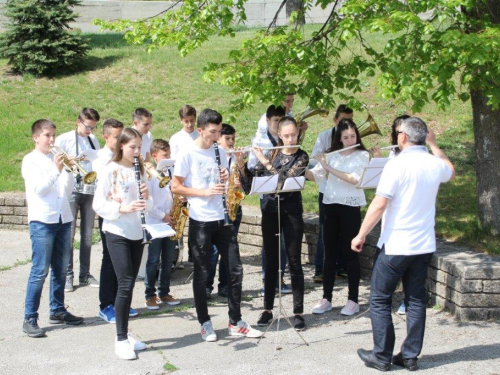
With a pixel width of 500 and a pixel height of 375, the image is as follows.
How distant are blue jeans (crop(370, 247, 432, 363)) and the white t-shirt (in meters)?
1.52

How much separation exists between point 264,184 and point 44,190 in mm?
1957

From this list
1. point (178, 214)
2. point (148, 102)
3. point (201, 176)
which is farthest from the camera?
point (148, 102)

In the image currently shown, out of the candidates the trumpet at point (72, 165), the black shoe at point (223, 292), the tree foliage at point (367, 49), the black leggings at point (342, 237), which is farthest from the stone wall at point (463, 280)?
the trumpet at point (72, 165)

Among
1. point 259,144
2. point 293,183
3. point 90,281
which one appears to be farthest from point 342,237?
point 90,281

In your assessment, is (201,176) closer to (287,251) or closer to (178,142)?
(287,251)

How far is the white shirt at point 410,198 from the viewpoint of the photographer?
18.1 feet

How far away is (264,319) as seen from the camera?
6973 millimetres

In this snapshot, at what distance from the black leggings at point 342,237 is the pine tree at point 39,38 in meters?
11.4

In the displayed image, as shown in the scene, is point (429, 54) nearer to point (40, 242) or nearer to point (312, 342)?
point (312, 342)

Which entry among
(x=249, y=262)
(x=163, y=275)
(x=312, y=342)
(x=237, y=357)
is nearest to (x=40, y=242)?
(x=163, y=275)

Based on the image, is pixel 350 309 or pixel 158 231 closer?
pixel 158 231

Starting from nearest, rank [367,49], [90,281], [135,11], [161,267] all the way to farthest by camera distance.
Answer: [161,267] → [367,49] → [90,281] → [135,11]

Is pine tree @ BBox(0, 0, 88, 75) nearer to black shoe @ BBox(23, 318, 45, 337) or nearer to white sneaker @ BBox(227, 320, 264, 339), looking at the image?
black shoe @ BBox(23, 318, 45, 337)

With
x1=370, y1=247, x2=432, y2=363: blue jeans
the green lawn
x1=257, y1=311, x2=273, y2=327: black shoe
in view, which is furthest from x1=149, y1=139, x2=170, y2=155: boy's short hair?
x1=370, y1=247, x2=432, y2=363: blue jeans
